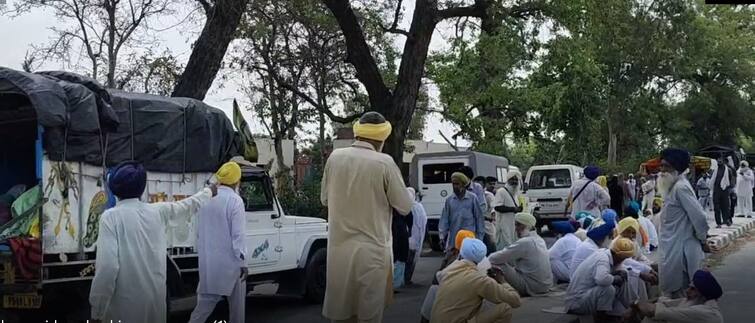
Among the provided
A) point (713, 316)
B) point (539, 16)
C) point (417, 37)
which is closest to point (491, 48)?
point (539, 16)

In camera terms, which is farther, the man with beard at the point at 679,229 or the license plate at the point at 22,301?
the license plate at the point at 22,301

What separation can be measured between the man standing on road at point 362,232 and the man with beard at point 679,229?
3.13m

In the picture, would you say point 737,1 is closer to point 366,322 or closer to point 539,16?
point 366,322

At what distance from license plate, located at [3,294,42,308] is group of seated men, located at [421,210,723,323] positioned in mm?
3532

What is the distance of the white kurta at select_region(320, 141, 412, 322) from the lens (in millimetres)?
4734

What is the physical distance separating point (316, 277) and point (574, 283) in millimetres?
3947

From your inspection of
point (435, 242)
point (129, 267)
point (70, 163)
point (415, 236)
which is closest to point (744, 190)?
point (435, 242)

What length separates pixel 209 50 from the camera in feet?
41.5

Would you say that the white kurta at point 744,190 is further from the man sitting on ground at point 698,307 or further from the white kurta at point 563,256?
the man sitting on ground at point 698,307

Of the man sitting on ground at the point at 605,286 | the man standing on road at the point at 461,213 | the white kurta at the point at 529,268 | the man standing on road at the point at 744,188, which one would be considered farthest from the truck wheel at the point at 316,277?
the man standing on road at the point at 744,188

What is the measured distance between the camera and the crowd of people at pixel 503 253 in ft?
15.7

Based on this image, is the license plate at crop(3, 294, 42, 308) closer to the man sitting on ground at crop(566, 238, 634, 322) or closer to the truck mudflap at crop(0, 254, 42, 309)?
the truck mudflap at crop(0, 254, 42, 309)

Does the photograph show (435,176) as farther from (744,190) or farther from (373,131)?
(373,131)

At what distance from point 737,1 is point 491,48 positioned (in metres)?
11.8
